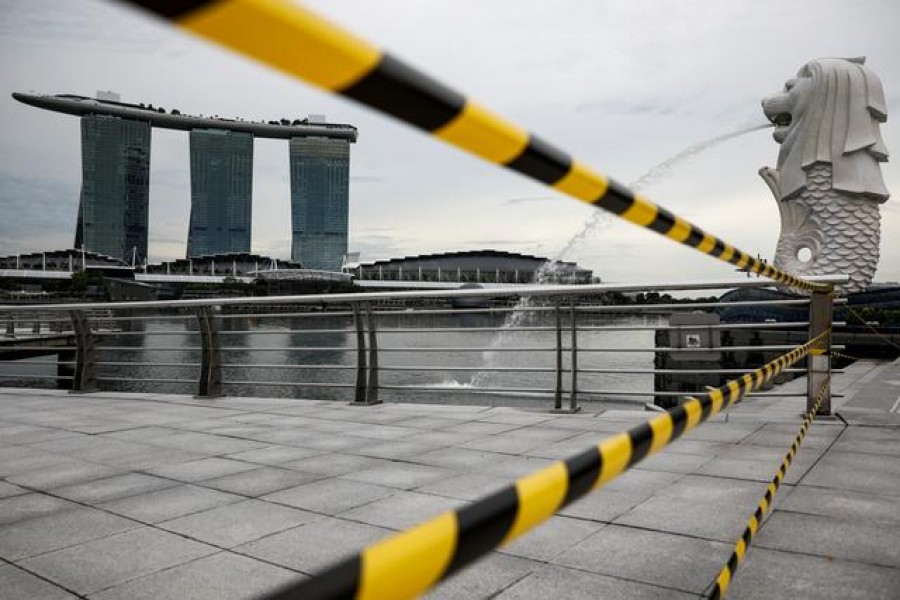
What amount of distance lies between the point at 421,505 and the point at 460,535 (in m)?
2.92

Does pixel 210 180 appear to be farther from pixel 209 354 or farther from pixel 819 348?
pixel 819 348

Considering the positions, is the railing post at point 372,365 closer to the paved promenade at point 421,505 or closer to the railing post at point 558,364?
the paved promenade at point 421,505

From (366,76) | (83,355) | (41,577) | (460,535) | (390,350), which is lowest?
(41,577)

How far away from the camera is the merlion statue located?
27.9 m

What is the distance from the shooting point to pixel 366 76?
0.65m

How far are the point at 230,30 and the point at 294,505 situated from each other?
3.37m

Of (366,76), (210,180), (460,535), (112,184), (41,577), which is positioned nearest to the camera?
(366,76)

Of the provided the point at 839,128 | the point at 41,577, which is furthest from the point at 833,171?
the point at 41,577

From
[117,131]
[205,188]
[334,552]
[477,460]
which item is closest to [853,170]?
[477,460]

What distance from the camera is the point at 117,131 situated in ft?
517

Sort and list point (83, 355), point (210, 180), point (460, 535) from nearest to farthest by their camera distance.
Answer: point (460, 535), point (83, 355), point (210, 180)

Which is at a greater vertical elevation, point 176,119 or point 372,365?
point 176,119

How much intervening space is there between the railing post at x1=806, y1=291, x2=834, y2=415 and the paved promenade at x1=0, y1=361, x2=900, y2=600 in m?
0.31

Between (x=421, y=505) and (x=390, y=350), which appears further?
(x=390, y=350)
